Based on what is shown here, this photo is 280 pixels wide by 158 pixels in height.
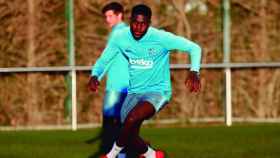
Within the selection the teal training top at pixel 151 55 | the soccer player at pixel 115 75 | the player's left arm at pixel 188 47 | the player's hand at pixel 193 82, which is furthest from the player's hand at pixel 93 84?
the soccer player at pixel 115 75

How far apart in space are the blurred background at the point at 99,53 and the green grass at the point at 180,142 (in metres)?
0.71

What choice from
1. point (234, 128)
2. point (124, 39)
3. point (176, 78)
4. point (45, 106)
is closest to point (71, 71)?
point (45, 106)

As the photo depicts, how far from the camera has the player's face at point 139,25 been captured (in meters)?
8.75

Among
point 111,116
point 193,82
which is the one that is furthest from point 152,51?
point 111,116

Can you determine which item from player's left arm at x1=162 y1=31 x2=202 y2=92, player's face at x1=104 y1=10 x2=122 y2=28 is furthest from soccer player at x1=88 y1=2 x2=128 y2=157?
player's left arm at x1=162 y1=31 x2=202 y2=92

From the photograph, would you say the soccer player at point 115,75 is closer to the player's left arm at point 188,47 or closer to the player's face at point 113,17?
the player's face at point 113,17

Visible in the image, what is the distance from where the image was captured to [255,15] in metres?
15.3

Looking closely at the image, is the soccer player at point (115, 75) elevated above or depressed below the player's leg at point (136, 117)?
above

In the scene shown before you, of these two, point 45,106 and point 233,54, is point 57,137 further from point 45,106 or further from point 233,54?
point 233,54

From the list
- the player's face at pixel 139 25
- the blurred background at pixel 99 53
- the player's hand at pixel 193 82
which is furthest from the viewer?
the blurred background at pixel 99 53

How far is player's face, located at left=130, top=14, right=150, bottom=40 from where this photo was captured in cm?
875

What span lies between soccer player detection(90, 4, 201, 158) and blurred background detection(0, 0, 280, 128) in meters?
5.75

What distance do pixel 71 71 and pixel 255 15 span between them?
3.10 meters

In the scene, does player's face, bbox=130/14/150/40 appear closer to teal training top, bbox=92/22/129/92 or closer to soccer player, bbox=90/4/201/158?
soccer player, bbox=90/4/201/158
